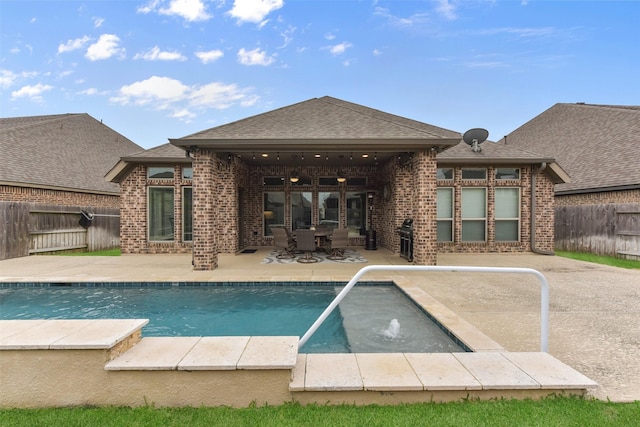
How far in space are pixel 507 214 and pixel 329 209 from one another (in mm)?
6493

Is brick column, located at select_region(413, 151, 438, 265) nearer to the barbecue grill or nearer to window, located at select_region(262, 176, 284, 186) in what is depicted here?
the barbecue grill

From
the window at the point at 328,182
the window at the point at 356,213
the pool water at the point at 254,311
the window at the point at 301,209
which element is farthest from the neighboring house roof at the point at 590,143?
the pool water at the point at 254,311

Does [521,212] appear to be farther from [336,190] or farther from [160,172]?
[160,172]

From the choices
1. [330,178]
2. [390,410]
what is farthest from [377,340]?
[330,178]

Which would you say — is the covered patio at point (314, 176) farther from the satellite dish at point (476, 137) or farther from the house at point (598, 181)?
the house at point (598, 181)

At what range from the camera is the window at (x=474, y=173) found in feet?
36.1

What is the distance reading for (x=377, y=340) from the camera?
4.07m

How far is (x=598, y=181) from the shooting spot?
11820mm

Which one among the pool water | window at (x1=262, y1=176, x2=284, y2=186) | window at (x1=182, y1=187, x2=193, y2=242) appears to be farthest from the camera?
window at (x1=262, y1=176, x2=284, y2=186)

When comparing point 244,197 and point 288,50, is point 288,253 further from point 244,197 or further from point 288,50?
point 288,50

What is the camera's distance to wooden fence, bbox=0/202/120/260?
9.99 metres

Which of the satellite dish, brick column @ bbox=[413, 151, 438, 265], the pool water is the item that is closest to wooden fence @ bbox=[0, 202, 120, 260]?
the pool water

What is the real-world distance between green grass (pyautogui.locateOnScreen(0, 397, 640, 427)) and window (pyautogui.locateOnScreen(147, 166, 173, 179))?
9.58 metres

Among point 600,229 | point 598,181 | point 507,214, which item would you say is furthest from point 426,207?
point 598,181
